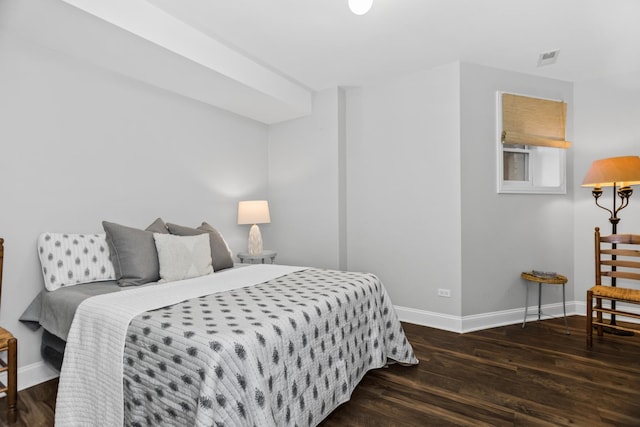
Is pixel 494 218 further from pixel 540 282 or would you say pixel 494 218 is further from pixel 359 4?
pixel 359 4

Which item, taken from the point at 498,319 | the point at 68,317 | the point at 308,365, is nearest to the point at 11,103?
the point at 68,317

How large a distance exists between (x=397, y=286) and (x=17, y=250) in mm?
3167

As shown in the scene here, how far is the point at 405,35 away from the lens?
2686mm

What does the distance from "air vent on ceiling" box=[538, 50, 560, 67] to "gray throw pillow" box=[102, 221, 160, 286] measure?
12.3 feet

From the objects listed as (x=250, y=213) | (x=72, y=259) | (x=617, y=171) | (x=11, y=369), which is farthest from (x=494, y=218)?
(x=11, y=369)

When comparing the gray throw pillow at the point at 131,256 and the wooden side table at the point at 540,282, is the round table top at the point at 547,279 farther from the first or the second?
the gray throw pillow at the point at 131,256

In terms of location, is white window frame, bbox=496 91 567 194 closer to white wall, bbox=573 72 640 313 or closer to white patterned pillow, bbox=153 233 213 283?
white wall, bbox=573 72 640 313

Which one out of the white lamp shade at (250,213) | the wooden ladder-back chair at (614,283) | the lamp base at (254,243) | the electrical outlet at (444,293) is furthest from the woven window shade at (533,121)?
the lamp base at (254,243)

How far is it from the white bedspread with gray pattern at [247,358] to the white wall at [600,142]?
300 centimetres

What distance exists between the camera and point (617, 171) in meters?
2.88

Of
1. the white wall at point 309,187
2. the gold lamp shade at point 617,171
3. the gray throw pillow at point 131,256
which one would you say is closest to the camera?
the gray throw pillow at point 131,256

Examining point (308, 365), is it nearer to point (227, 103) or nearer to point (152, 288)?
point (152, 288)

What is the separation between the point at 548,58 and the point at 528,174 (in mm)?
1135

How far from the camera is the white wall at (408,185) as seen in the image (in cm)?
322
